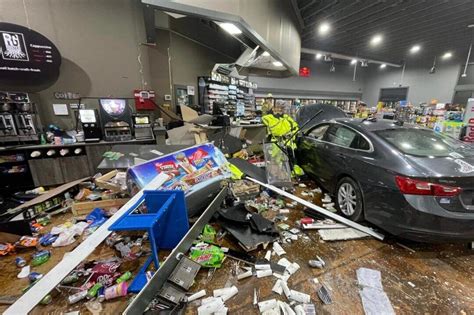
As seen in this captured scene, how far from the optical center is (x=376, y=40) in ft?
26.7

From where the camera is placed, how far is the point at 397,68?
14.1m

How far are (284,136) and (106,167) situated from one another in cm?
339

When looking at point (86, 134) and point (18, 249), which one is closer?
point (18, 249)

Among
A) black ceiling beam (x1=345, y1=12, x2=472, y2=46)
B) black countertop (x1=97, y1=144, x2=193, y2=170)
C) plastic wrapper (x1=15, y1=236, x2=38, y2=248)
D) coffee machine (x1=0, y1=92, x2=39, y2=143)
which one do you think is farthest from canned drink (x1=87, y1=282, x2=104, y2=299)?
black ceiling beam (x1=345, y1=12, x2=472, y2=46)

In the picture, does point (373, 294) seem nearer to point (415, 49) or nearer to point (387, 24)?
point (387, 24)

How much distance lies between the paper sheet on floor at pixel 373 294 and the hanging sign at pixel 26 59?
215 inches

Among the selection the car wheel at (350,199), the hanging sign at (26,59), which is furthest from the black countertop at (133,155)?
the car wheel at (350,199)

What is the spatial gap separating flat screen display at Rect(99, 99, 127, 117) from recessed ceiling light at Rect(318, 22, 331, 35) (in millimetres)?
6412

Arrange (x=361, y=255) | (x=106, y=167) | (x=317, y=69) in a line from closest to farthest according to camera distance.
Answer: (x=361, y=255), (x=106, y=167), (x=317, y=69)

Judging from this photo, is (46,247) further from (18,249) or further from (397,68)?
(397,68)

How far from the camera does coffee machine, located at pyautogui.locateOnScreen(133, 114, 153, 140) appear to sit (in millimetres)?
3984

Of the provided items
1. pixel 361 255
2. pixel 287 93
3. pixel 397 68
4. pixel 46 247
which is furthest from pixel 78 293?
pixel 397 68

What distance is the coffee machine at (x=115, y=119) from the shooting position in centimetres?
370

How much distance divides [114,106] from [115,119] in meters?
0.24
